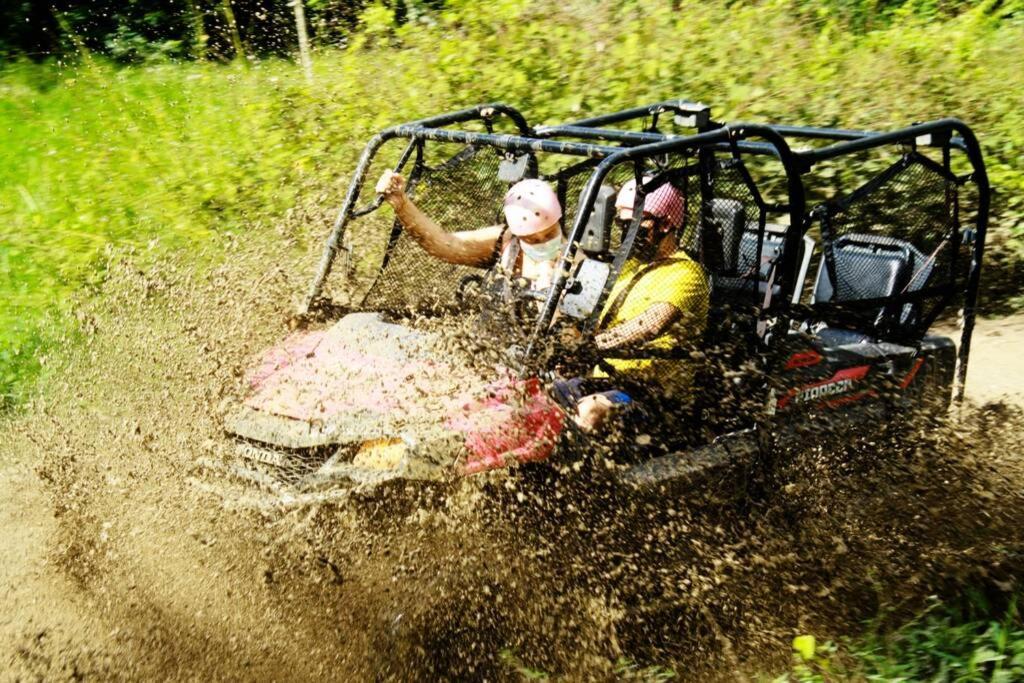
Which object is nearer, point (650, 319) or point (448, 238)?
point (650, 319)

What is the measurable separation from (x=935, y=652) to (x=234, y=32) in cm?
843

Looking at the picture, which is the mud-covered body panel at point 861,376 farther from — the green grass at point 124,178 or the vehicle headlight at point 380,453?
the green grass at point 124,178

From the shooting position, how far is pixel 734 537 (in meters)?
3.88

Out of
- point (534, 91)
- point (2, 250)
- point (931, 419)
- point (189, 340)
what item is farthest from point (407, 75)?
point (931, 419)

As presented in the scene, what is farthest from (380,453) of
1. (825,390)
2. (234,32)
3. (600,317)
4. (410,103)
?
(234,32)

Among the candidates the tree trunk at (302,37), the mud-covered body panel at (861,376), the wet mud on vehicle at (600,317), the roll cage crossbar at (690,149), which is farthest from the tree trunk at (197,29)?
the mud-covered body panel at (861,376)

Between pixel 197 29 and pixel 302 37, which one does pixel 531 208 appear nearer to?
pixel 302 37

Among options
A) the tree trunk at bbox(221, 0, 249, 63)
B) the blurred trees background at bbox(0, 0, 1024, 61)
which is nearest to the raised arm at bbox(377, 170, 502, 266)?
the blurred trees background at bbox(0, 0, 1024, 61)

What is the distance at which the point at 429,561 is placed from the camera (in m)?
3.42

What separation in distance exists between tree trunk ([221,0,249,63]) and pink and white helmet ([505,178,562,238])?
617 centimetres

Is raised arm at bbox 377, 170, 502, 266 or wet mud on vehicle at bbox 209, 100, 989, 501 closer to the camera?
wet mud on vehicle at bbox 209, 100, 989, 501

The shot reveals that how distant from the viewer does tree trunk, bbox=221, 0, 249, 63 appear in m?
9.26

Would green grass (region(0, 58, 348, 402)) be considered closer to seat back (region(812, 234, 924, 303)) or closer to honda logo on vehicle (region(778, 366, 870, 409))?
seat back (region(812, 234, 924, 303))

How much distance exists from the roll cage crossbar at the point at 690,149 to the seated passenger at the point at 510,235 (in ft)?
0.49
